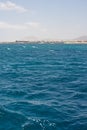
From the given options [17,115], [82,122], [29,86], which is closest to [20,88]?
[29,86]

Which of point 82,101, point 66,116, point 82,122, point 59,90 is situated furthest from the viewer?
point 59,90

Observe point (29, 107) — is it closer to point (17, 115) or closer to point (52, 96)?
point (17, 115)

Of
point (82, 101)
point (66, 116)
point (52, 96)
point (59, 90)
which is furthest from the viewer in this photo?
point (59, 90)

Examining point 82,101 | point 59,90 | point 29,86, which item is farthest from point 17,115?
point 29,86

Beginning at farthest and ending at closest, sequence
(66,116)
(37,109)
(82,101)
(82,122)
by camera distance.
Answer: (82,101) → (37,109) → (66,116) → (82,122)

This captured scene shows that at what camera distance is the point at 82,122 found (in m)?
16.4

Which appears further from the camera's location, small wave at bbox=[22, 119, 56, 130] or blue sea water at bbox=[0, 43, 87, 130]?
blue sea water at bbox=[0, 43, 87, 130]

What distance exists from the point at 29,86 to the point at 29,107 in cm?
860

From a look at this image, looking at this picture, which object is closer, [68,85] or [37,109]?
[37,109]

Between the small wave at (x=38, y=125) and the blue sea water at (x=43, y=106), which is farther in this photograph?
the blue sea water at (x=43, y=106)

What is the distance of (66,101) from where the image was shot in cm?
2138

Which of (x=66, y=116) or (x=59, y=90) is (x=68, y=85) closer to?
(x=59, y=90)

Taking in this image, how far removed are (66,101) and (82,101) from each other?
49.8 inches

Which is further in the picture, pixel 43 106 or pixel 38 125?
pixel 43 106
